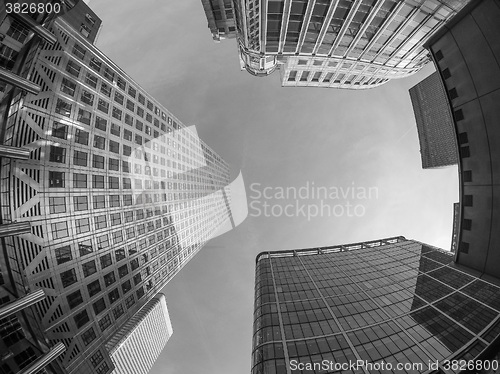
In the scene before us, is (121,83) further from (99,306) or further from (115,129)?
(99,306)

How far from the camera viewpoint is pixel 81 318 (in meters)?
29.9

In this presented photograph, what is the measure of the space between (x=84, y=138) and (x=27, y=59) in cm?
1176

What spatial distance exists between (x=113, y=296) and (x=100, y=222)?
12.9 metres

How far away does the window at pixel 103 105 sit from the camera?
118ft

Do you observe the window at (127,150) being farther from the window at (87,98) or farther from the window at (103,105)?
the window at (87,98)

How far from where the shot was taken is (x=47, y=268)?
25.6 metres

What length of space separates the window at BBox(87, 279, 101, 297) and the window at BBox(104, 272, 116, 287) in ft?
5.00

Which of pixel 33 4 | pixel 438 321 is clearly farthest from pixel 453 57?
pixel 33 4

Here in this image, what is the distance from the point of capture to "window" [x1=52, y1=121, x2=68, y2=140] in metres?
27.7

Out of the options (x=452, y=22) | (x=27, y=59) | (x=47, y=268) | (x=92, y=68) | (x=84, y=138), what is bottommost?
(x=47, y=268)

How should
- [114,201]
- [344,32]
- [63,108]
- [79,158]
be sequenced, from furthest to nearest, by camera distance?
[344,32]
[114,201]
[79,158]
[63,108]

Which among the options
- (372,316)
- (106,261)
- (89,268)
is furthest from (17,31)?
(372,316)

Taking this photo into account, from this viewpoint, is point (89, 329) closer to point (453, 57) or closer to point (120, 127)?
point (120, 127)

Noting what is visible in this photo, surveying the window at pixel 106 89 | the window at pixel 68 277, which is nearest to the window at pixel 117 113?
the window at pixel 106 89
